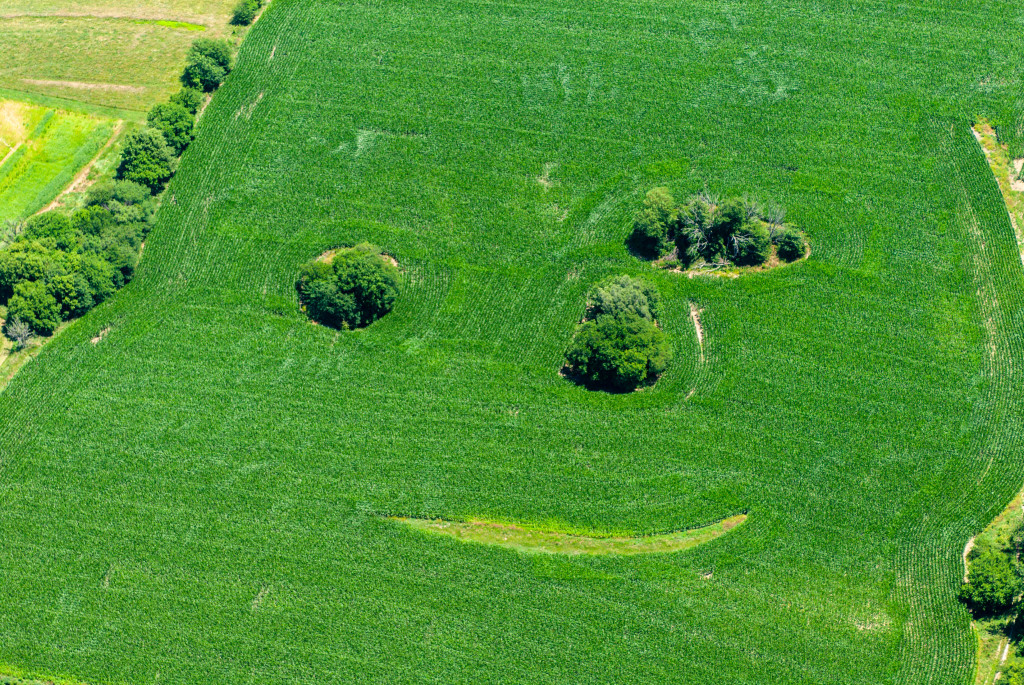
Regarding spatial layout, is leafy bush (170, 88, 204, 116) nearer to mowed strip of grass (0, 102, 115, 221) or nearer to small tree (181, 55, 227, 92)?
small tree (181, 55, 227, 92)

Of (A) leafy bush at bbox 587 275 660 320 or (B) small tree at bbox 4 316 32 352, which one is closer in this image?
(A) leafy bush at bbox 587 275 660 320

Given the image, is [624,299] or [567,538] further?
[624,299]

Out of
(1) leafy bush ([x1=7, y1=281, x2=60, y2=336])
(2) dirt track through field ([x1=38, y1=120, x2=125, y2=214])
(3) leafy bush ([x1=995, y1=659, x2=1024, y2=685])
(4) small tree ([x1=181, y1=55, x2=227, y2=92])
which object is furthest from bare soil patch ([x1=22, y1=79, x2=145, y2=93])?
(3) leafy bush ([x1=995, y1=659, x2=1024, y2=685])

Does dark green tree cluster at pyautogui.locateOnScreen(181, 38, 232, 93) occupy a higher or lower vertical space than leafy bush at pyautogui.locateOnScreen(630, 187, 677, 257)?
higher

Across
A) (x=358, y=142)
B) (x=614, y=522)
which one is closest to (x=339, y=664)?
(x=614, y=522)

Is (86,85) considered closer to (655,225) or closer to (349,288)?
(349,288)

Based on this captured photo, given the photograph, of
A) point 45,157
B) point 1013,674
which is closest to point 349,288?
point 45,157
